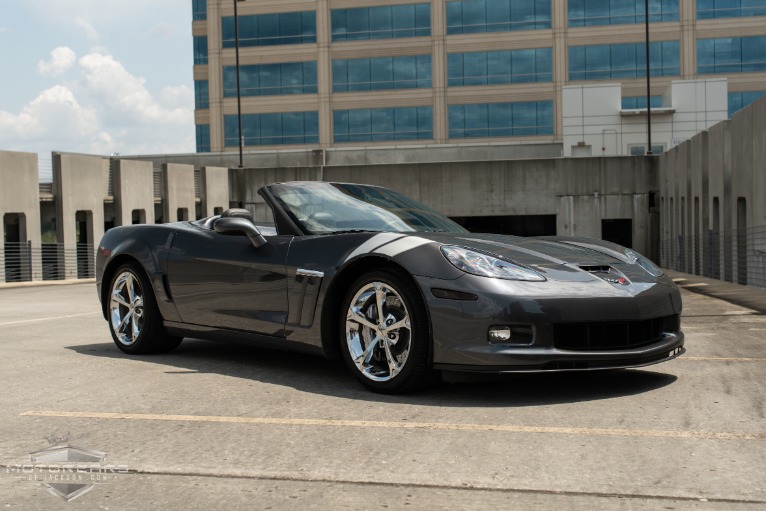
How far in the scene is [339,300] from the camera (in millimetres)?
5570

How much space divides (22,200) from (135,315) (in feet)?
78.3

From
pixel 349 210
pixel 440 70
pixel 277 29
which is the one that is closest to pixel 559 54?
pixel 440 70

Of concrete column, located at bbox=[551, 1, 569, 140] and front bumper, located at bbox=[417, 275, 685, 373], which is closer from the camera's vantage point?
front bumper, located at bbox=[417, 275, 685, 373]

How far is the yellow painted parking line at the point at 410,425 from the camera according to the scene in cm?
420

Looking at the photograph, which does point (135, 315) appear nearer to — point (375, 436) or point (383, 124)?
point (375, 436)

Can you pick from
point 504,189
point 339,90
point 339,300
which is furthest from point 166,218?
point 339,300

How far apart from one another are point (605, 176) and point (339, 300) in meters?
33.9

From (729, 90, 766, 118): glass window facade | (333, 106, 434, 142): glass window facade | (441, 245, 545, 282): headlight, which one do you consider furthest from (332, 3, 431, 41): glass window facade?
(441, 245, 545, 282): headlight

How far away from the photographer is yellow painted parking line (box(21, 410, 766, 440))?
4.20m

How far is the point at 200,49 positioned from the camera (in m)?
65.1

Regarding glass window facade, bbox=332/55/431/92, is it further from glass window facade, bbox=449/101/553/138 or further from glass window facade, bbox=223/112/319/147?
Answer: glass window facade, bbox=449/101/553/138

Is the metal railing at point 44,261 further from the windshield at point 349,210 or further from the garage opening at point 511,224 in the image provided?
the windshield at point 349,210

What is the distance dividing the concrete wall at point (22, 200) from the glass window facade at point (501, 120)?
109ft

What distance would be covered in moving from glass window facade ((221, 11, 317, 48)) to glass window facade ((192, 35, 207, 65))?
4380 millimetres
